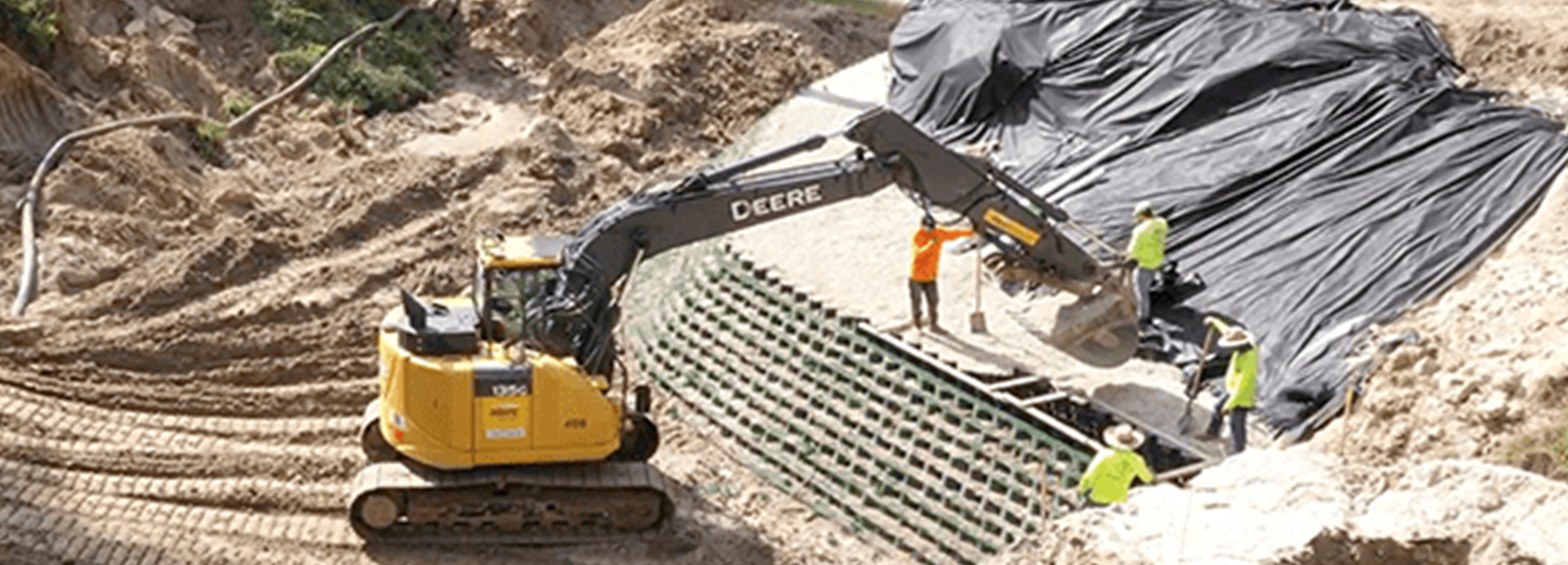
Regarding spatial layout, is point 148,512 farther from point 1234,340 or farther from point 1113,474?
point 1234,340

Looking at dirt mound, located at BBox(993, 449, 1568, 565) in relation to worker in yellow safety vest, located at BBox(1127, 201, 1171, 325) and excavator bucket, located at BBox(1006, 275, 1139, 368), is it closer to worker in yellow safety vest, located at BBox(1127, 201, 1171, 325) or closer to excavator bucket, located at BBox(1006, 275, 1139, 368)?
excavator bucket, located at BBox(1006, 275, 1139, 368)

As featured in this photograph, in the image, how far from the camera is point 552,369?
13953mm

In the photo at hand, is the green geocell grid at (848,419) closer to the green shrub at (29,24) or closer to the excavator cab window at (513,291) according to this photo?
the excavator cab window at (513,291)

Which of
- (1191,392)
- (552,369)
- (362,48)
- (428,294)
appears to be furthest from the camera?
(362,48)

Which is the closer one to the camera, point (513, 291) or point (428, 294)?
point (513, 291)

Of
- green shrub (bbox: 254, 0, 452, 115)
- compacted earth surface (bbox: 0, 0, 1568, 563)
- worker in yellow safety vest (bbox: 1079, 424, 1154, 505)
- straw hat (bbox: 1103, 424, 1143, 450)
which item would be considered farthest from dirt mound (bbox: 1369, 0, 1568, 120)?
green shrub (bbox: 254, 0, 452, 115)

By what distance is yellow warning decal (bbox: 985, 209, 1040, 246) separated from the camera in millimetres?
15141

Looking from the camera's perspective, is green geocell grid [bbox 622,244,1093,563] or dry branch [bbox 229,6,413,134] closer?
green geocell grid [bbox 622,244,1093,563]

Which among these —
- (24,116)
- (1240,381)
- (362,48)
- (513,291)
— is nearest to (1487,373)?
(1240,381)

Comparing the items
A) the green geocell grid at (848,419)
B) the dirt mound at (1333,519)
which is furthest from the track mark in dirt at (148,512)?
the dirt mound at (1333,519)

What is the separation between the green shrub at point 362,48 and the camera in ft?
78.2

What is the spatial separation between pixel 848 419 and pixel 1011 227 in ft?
7.12

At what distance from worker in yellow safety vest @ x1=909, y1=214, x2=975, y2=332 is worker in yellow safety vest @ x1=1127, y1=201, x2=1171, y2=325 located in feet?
4.90

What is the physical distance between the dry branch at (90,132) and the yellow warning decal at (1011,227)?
29.6 ft
